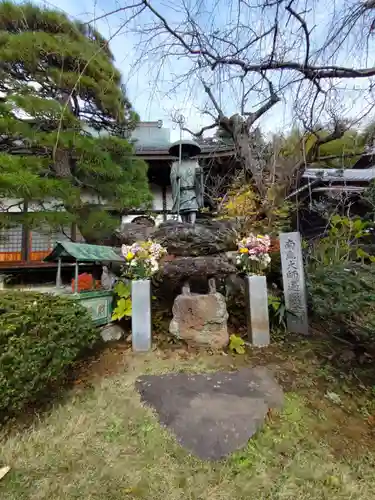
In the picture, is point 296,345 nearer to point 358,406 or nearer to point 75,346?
point 358,406

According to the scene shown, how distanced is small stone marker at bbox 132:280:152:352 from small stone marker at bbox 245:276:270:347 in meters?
1.47

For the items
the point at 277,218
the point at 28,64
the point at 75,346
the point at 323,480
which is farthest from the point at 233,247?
the point at 28,64

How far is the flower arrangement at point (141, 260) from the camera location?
396cm

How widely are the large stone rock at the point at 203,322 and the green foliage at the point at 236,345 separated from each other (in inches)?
4.3

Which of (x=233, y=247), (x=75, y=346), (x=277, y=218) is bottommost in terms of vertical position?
(x=75, y=346)

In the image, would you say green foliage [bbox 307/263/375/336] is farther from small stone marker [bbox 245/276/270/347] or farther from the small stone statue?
the small stone statue

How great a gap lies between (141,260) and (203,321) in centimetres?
128

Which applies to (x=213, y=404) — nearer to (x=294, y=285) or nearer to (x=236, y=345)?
(x=236, y=345)

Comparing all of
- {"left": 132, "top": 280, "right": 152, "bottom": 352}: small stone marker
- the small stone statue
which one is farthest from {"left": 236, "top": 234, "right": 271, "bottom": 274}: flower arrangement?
the small stone statue

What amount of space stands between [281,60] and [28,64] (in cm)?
535

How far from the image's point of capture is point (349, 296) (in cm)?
286

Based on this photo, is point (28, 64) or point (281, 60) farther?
point (28, 64)

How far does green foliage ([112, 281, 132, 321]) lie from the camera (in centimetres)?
413

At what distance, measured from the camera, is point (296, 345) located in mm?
3643
